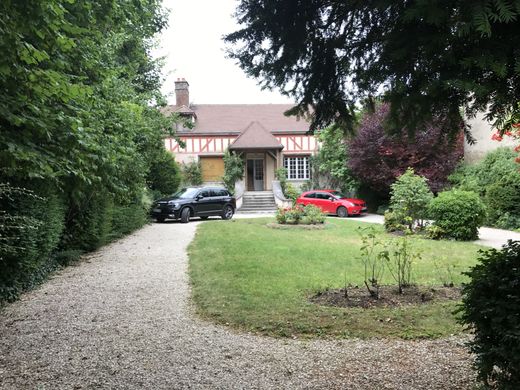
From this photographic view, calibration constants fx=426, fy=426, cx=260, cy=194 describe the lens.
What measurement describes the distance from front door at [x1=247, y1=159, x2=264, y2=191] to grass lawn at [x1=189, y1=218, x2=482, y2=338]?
60.8ft

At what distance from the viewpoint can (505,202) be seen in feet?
51.6

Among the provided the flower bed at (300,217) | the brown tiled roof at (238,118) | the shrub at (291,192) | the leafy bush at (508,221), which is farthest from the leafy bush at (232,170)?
the leafy bush at (508,221)

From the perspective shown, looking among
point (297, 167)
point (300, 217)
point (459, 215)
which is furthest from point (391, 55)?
point (297, 167)

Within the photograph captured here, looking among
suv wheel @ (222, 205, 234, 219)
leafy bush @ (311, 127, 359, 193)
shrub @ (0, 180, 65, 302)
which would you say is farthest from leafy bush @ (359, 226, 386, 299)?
leafy bush @ (311, 127, 359, 193)

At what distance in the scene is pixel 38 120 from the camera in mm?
4469

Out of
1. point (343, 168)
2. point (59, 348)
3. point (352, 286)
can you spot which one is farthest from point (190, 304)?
point (343, 168)

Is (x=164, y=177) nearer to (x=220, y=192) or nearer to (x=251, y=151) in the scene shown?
(x=220, y=192)

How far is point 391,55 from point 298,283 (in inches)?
195

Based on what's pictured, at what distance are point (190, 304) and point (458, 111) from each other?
463 cm

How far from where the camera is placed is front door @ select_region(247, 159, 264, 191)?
3188 cm

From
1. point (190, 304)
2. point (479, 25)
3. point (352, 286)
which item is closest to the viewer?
point (479, 25)

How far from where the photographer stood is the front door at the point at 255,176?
31.9 m

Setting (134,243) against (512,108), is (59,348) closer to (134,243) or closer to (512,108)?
(512,108)

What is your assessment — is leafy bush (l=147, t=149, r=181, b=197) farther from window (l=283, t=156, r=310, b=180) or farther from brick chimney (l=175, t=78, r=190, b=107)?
brick chimney (l=175, t=78, r=190, b=107)
